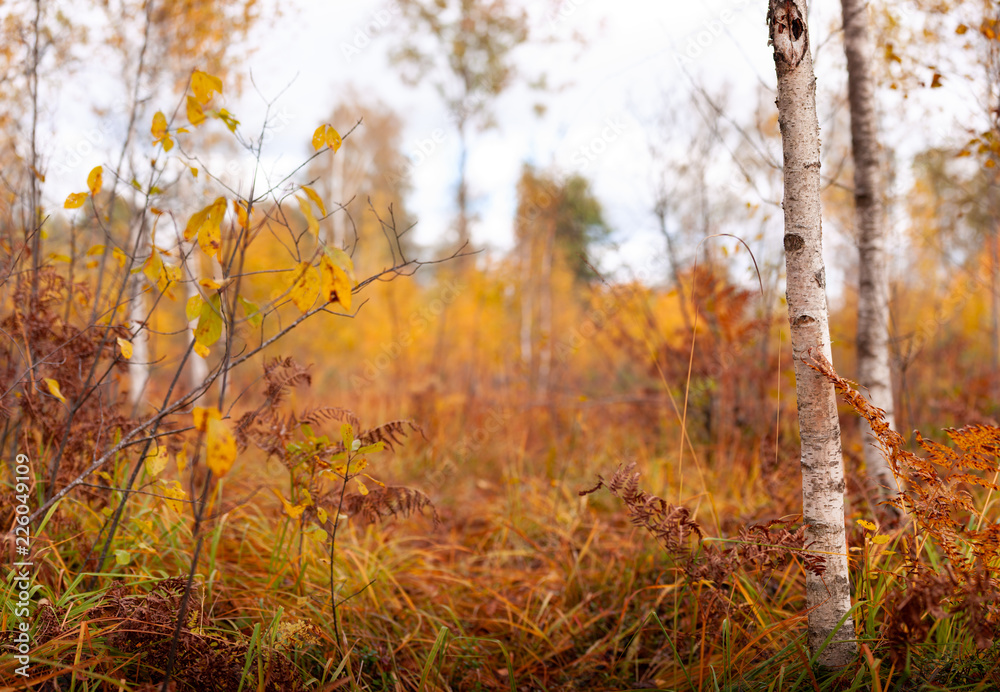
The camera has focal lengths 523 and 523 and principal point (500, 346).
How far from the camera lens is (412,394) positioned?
535cm

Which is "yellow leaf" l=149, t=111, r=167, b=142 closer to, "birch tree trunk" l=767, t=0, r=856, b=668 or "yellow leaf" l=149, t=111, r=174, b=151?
"yellow leaf" l=149, t=111, r=174, b=151

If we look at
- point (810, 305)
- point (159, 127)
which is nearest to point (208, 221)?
point (159, 127)

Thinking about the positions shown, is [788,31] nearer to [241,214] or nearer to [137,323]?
[241,214]

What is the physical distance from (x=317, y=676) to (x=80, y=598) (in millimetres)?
762

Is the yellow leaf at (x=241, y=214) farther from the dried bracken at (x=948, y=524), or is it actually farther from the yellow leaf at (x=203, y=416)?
the dried bracken at (x=948, y=524)

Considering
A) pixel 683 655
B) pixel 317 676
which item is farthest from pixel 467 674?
pixel 683 655

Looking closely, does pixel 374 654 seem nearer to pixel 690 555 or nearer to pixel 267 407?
pixel 267 407

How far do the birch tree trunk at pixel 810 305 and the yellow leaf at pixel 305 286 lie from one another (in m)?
1.30

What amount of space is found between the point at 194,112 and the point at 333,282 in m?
0.49

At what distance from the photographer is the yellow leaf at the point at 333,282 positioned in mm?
1171

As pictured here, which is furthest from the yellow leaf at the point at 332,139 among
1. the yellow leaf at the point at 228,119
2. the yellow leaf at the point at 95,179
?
the yellow leaf at the point at 95,179

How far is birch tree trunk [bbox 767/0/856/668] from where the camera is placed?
4.82ft

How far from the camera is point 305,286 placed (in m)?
1.24

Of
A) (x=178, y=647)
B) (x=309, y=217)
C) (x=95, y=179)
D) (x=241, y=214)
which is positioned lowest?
(x=178, y=647)
